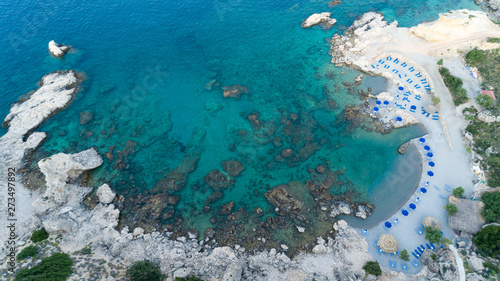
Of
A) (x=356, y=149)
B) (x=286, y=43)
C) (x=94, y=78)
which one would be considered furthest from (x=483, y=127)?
(x=94, y=78)

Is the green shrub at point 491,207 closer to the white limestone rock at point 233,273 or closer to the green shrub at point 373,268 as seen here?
Answer: the green shrub at point 373,268

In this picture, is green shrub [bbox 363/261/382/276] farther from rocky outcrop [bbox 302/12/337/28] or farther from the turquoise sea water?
rocky outcrop [bbox 302/12/337/28]

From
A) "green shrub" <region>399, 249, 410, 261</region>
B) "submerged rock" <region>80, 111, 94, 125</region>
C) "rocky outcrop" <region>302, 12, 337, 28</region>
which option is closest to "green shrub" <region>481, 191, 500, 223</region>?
"green shrub" <region>399, 249, 410, 261</region>

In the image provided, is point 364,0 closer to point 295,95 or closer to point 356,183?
point 295,95

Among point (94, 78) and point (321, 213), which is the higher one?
point (94, 78)

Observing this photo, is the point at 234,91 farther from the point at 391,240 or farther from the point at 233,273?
the point at 391,240

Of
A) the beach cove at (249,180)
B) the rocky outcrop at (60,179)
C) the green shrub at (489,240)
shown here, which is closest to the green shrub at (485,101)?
the beach cove at (249,180)

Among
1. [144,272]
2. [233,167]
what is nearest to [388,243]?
[233,167]
